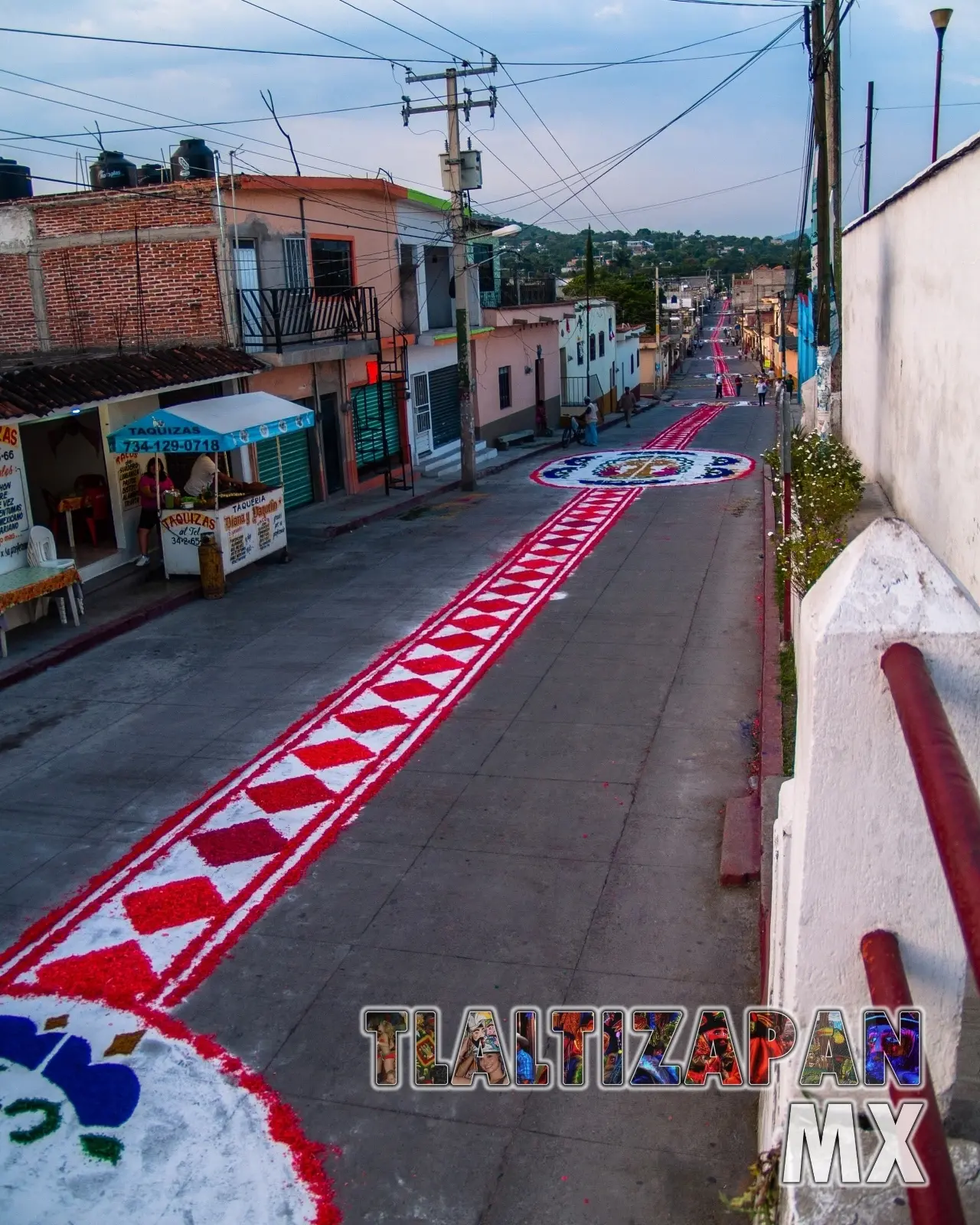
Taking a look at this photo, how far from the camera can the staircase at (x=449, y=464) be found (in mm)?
26641

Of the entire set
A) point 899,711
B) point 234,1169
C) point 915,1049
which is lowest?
point 234,1169

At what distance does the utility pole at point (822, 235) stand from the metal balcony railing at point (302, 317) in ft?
29.0

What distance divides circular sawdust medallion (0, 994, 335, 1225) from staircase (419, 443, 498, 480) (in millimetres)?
20999

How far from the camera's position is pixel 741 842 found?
7316mm

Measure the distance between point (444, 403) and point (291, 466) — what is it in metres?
8.61

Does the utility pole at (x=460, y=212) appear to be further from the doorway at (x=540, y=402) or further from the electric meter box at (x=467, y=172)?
the doorway at (x=540, y=402)

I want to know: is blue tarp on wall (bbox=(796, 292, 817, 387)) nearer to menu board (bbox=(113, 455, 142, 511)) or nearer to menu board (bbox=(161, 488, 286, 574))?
menu board (bbox=(161, 488, 286, 574))

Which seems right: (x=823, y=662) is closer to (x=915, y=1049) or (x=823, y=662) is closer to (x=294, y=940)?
(x=915, y=1049)

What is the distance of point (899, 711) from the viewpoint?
194cm

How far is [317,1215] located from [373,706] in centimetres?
622

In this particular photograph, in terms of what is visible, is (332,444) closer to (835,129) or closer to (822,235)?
(822,235)

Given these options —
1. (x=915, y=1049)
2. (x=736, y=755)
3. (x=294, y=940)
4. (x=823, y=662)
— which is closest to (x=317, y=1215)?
(x=294, y=940)

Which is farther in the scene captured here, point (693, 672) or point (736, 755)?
point (693, 672)

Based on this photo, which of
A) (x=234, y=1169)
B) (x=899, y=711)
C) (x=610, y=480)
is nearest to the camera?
(x=899, y=711)
